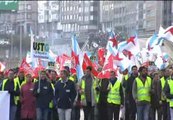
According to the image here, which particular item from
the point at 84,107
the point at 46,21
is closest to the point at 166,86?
the point at 84,107

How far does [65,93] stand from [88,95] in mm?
1351

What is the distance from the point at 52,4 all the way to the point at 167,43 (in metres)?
170

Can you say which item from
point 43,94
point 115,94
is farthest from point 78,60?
point 43,94

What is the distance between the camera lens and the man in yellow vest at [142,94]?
1867cm

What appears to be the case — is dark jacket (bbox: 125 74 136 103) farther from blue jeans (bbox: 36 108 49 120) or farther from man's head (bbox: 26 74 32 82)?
man's head (bbox: 26 74 32 82)

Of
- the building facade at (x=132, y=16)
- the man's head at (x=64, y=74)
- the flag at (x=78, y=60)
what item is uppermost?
the building facade at (x=132, y=16)

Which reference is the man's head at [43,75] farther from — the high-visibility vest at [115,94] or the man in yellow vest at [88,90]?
the high-visibility vest at [115,94]

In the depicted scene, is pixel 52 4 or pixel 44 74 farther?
pixel 52 4

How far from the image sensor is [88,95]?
1905cm

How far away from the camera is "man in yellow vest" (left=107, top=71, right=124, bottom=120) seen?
19.1m

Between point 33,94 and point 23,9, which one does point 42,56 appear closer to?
point 33,94

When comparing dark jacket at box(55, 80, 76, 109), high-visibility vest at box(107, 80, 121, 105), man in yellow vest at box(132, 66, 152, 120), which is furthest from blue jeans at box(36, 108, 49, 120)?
man in yellow vest at box(132, 66, 152, 120)

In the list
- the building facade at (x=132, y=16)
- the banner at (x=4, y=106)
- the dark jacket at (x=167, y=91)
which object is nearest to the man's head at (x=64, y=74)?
the dark jacket at (x=167, y=91)

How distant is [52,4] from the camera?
192m
